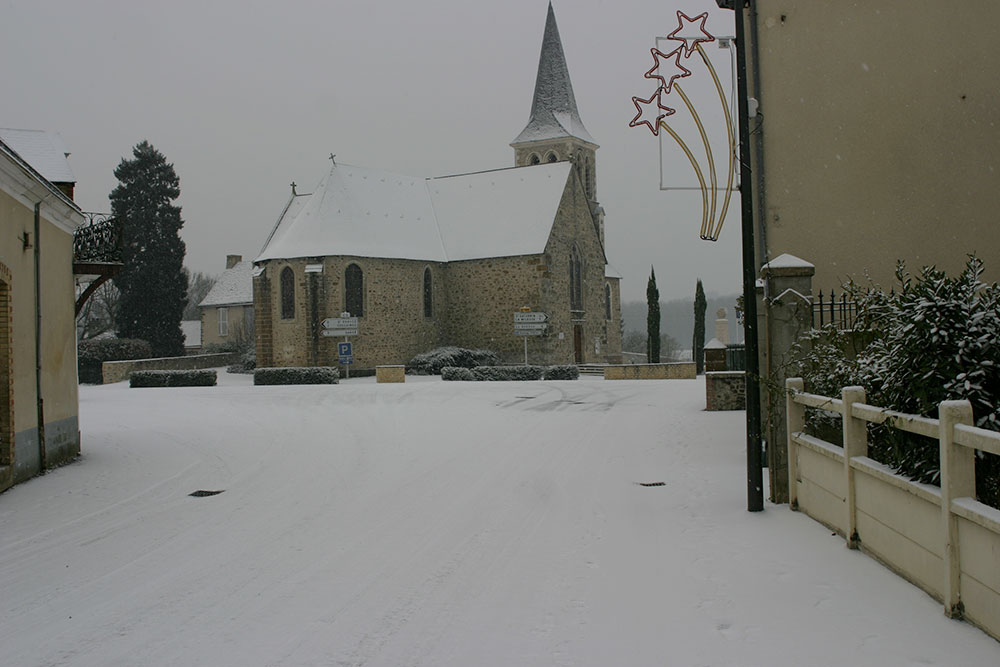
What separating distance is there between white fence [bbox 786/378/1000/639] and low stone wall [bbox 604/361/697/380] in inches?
933

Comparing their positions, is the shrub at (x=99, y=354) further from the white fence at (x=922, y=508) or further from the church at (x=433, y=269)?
the white fence at (x=922, y=508)

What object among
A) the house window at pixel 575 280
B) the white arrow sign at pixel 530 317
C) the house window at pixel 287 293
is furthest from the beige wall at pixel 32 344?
the house window at pixel 575 280

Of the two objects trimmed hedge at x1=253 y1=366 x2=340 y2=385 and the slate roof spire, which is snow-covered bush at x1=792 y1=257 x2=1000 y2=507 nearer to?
trimmed hedge at x1=253 y1=366 x2=340 y2=385

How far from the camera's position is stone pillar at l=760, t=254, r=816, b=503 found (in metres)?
8.71

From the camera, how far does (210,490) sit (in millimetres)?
10664

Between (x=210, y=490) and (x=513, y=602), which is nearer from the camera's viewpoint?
(x=513, y=602)

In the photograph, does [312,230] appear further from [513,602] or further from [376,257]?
[513,602]

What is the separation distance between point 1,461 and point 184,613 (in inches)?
254

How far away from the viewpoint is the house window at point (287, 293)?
39.3 metres

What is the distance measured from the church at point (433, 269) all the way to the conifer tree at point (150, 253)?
588 centimetres

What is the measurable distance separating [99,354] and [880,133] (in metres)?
37.3

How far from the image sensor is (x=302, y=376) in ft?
106

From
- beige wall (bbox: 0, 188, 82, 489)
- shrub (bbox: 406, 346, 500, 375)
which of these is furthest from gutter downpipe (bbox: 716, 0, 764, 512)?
shrub (bbox: 406, 346, 500, 375)

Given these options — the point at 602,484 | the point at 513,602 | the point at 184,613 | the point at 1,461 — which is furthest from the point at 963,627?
the point at 1,461
